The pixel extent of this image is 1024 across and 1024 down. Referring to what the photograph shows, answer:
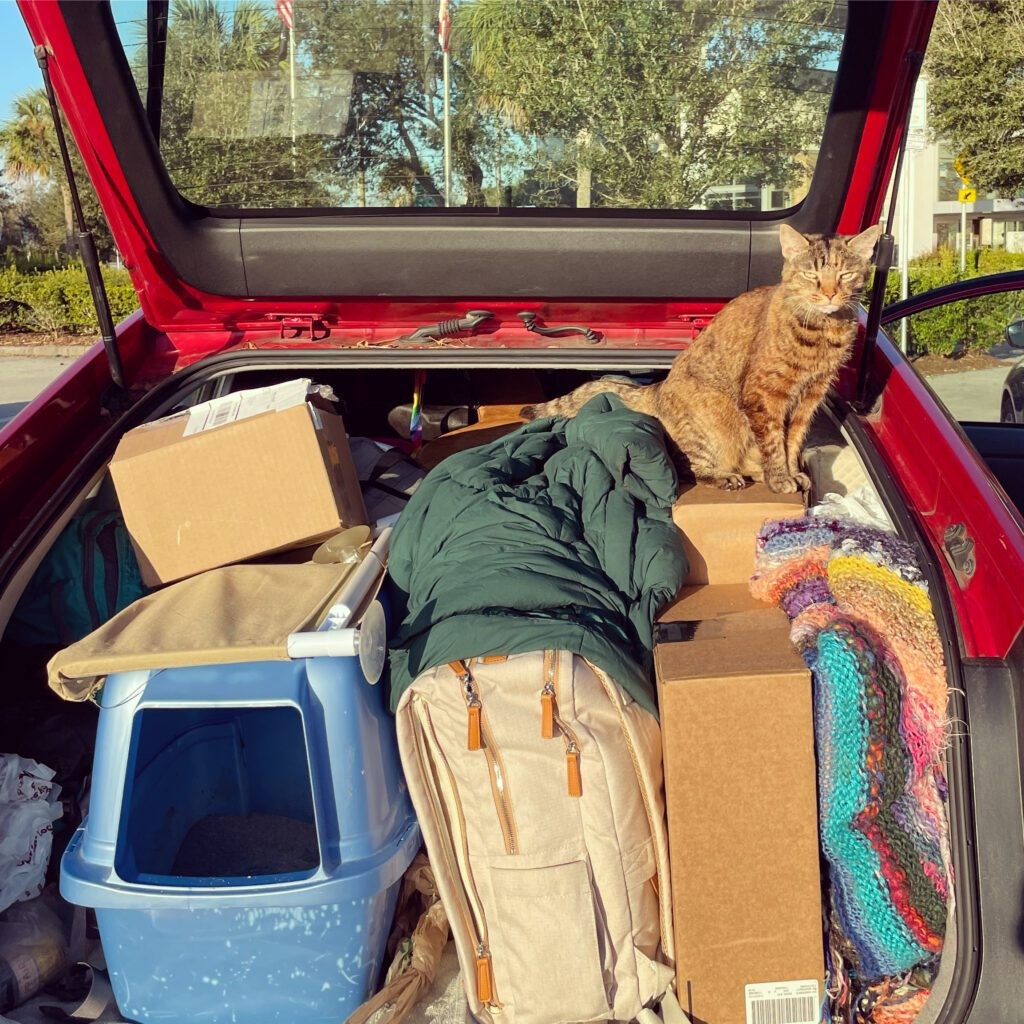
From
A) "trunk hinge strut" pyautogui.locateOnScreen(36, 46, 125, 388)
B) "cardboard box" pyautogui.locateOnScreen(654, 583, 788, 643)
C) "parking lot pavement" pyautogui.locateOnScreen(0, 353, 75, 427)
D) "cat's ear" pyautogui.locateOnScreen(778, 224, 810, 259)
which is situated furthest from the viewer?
"parking lot pavement" pyautogui.locateOnScreen(0, 353, 75, 427)

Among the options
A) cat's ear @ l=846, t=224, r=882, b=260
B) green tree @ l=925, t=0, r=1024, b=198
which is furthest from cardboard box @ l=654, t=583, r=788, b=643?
green tree @ l=925, t=0, r=1024, b=198

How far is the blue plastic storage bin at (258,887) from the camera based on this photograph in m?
1.75

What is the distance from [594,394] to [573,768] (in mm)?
1538

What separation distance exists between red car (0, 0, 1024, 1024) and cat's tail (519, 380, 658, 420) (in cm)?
29

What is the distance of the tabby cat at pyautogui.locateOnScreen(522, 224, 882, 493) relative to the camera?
2729mm

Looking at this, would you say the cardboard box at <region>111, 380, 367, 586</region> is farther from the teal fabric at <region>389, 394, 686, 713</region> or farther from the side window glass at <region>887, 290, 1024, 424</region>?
the side window glass at <region>887, 290, 1024, 424</region>

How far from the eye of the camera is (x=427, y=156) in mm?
2455

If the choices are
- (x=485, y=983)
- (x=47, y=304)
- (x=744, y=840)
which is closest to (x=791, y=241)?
(x=744, y=840)

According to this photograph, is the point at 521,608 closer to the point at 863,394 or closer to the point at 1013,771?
the point at 1013,771

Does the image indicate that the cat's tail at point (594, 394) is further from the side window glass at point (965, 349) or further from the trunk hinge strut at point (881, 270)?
the side window glass at point (965, 349)

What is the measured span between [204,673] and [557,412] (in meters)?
1.60

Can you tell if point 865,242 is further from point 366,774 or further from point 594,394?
point 366,774

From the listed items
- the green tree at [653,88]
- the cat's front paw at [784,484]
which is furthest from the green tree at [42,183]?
the cat's front paw at [784,484]

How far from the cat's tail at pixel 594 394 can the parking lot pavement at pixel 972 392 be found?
6190 millimetres
